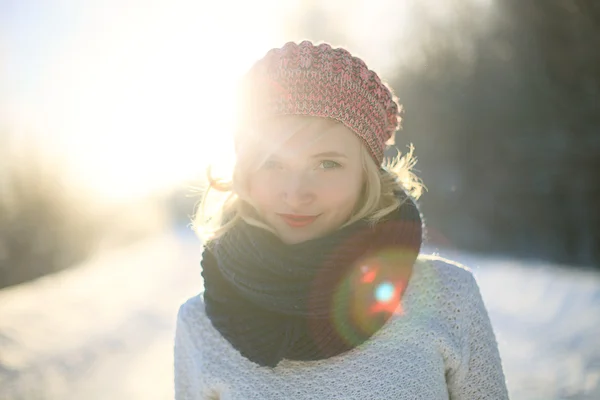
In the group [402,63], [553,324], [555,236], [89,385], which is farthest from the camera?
[402,63]

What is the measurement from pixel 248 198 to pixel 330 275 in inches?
12.6

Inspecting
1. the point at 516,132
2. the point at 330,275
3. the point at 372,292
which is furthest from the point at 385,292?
the point at 516,132

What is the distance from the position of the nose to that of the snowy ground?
219cm

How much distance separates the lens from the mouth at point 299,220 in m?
1.52

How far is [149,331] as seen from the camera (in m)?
4.38

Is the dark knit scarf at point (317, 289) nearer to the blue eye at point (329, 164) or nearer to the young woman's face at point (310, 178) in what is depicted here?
the young woman's face at point (310, 178)

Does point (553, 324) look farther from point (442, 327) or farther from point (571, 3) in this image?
point (571, 3)

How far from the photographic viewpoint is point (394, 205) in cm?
158

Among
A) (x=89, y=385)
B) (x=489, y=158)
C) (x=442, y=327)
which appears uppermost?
(x=489, y=158)

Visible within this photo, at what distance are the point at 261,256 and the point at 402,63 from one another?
9311 mm

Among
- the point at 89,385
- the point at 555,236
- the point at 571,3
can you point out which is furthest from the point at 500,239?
the point at 89,385

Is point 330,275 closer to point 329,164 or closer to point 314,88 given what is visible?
point 329,164

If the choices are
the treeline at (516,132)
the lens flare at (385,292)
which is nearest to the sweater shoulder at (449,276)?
the lens flare at (385,292)

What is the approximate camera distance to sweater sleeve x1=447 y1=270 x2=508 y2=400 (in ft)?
4.95
